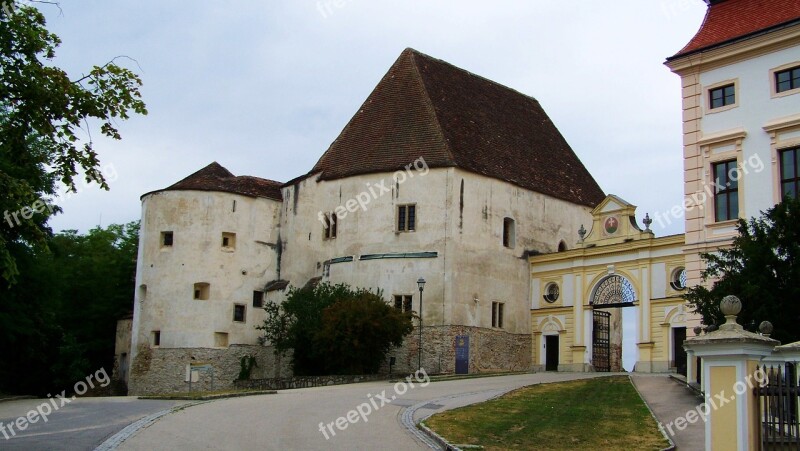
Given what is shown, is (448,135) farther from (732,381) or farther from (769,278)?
(732,381)

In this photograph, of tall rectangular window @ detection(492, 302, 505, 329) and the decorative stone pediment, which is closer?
the decorative stone pediment

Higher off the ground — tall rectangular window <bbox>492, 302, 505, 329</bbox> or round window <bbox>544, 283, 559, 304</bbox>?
round window <bbox>544, 283, 559, 304</bbox>

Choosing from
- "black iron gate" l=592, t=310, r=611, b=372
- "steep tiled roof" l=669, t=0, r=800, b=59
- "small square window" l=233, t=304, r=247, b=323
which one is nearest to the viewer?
"steep tiled roof" l=669, t=0, r=800, b=59

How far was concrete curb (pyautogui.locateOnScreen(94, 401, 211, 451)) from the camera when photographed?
17325mm

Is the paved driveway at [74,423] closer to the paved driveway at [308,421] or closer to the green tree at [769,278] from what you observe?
the paved driveway at [308,421]

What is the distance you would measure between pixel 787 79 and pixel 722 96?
6.76 feet

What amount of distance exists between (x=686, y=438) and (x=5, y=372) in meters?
40.3

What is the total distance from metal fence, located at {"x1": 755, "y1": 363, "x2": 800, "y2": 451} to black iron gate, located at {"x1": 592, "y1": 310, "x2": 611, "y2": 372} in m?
31.5

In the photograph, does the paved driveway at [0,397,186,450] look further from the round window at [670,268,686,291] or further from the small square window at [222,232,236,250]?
the round window at [670,268,686,291]

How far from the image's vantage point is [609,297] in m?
44.0

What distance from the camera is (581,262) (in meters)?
44.9

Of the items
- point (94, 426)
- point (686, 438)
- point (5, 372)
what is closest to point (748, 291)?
point (686, 438)

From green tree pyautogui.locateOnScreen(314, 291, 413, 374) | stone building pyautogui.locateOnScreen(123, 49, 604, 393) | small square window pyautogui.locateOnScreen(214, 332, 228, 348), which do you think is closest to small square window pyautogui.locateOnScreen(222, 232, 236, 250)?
stone building pyautogui.locateOnScreen(123, 49, 604, 393)

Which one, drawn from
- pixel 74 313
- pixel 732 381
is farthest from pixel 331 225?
pixel 732 381
